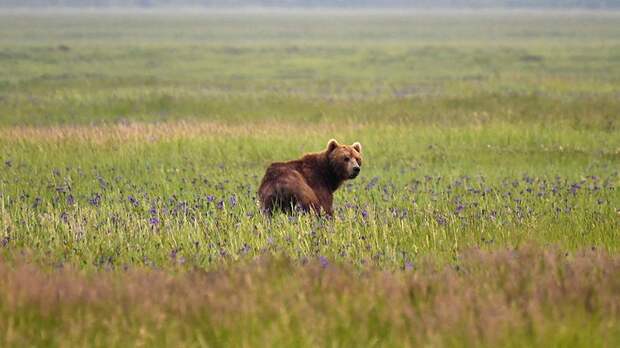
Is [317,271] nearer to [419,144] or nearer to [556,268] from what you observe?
[556,268]

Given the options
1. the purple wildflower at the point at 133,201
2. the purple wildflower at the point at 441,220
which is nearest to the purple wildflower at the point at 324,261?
the purple wildflower at the point at 441,220

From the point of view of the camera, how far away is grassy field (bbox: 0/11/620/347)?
18.1 ft

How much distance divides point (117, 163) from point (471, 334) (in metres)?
11.7

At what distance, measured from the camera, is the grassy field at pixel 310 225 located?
18.1 feet

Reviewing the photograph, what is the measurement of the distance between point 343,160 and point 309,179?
1.56 feet

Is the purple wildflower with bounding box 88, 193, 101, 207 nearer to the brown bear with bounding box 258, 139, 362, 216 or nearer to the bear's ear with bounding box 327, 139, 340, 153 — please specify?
the brown bear with bounding box 258, 139, 362, 216

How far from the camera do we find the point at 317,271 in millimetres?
6438

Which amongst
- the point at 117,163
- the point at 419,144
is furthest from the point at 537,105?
the point at 117,163

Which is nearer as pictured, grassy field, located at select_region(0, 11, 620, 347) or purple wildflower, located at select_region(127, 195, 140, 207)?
grassy field, located at select_region(0, 11, 620, 347)

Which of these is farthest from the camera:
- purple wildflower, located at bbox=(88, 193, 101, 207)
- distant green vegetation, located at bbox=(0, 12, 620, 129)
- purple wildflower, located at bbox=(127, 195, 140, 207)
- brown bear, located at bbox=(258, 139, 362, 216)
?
distant green vegetation, located at bbox=(0, 12, 620, 129)

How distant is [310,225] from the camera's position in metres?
9.59

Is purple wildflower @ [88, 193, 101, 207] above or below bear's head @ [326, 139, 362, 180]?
below

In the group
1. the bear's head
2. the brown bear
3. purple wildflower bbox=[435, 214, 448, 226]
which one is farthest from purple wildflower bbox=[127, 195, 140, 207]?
purple wildflower bbox=[435, 214, 448, 226]

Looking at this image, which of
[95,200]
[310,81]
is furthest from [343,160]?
[310,81]
